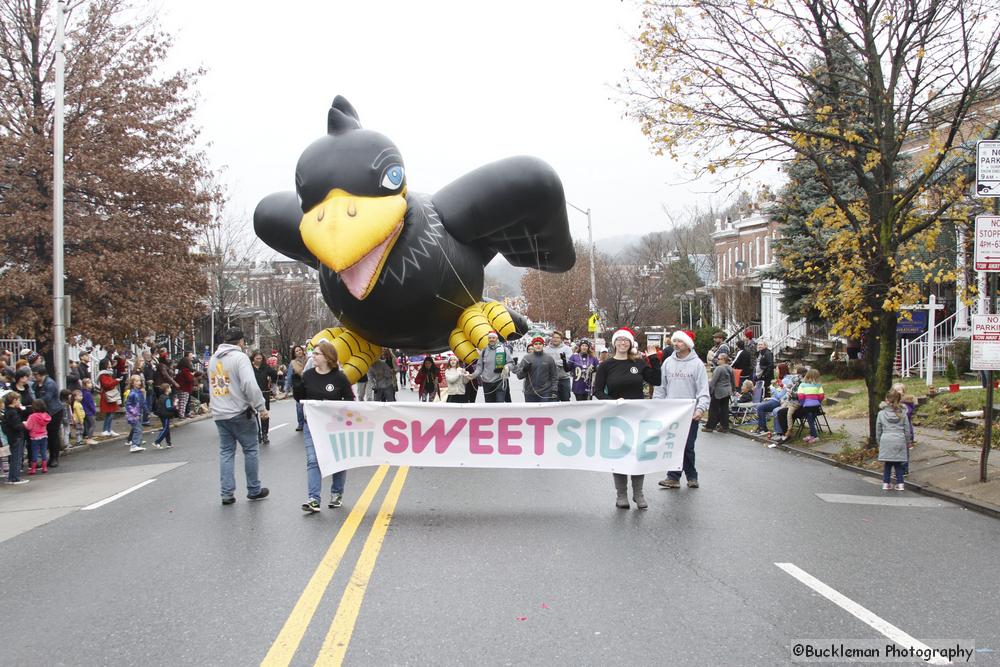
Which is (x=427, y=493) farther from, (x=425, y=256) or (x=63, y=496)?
(x=63, y=496)

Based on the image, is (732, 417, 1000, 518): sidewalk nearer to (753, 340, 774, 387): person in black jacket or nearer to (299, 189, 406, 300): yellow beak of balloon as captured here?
(753, 340, 774, 387): person in black jacket

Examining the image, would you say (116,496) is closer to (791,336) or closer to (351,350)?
(351,350)

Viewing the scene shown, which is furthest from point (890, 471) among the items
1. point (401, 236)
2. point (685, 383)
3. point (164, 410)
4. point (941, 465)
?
point (164, 410)

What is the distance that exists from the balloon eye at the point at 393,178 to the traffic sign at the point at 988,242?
268 inches

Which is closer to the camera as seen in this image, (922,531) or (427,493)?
(922,531)

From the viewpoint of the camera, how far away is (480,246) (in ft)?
39.1

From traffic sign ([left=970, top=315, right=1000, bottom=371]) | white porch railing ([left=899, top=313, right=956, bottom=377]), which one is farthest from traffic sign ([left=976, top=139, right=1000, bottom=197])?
white porch railing ([left=899, top=313, right=956, bottom=377])

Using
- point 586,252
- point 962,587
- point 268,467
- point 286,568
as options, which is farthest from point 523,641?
point 586,252

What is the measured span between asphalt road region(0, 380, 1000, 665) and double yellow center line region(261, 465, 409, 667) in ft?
0.07

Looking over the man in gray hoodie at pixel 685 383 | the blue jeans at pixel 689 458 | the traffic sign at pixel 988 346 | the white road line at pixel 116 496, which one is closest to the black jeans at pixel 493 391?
the man in gray hoodie at pixel 685 383

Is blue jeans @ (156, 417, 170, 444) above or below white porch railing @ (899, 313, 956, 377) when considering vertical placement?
below

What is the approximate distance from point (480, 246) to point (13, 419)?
6862 millimetres

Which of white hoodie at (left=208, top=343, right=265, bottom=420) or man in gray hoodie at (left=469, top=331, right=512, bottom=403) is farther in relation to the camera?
man in gray hoodie at (left=469, top=331, right=512, bottom=403)

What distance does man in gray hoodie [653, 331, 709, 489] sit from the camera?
8.22m
